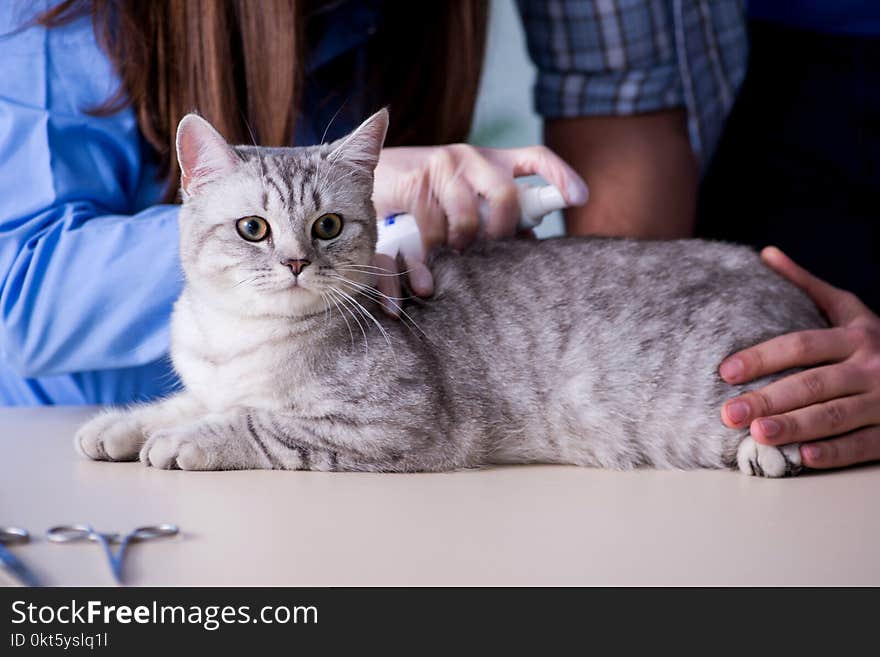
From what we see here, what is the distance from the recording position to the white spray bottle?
135cm

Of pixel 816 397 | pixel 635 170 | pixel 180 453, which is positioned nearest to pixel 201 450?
pixel 180 453

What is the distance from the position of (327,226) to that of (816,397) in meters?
0.72

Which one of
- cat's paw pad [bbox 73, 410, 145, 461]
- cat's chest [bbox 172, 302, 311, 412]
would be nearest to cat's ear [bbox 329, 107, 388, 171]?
cat's chest [bbox 172, 302, 311, 412]

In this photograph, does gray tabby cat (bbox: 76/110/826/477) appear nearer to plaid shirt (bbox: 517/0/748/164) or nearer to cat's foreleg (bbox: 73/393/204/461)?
cat's foreleg (bbox: 73/393/204/461)

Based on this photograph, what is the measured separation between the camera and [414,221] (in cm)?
138

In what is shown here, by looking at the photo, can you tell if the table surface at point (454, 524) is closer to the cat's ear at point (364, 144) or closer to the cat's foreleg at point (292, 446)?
the cat's foreleg at point (292, 446)

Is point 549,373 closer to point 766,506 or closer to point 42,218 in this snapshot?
point 766,506

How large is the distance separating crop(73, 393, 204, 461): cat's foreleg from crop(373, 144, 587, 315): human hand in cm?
38

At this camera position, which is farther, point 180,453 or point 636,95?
point 636,95

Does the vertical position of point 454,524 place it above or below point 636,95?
below

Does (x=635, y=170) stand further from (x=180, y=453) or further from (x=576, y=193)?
(x=180, y=453)
